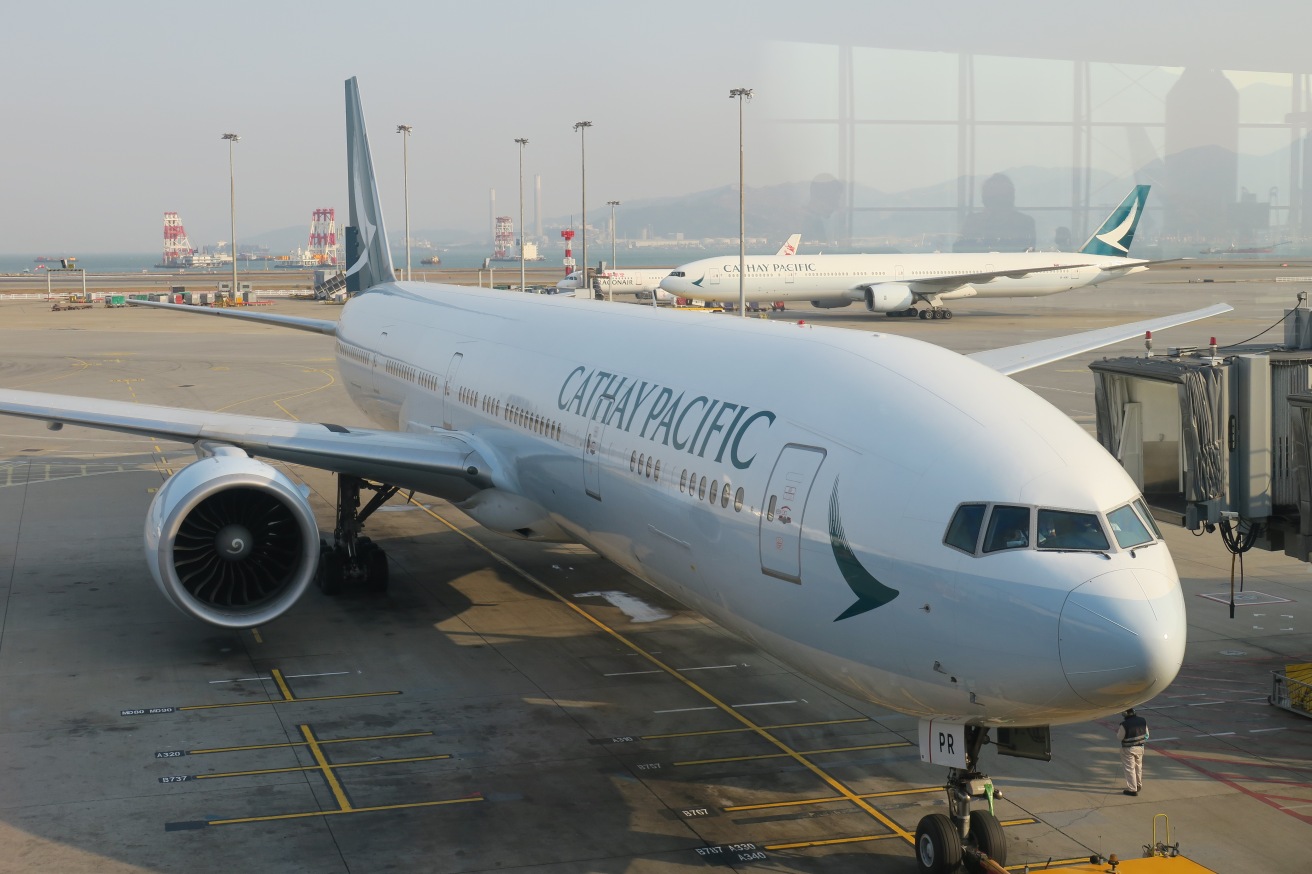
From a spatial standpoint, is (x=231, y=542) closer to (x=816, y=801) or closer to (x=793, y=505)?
(x=816, y=801)

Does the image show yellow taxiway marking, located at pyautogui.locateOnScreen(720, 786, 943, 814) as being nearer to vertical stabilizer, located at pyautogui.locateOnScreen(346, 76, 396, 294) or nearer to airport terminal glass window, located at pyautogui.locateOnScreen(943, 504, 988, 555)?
airport terminal glass window, located at pyautogui.locateOnScreen(943, 504, 988, 555)

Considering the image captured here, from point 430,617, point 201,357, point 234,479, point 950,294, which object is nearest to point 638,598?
point 430,617

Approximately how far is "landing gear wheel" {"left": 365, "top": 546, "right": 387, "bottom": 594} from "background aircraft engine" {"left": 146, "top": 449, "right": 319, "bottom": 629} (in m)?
3.41

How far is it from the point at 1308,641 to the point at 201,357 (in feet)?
173

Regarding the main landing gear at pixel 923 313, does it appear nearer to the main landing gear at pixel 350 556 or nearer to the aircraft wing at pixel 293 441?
the main landing gear at pixel 350 556

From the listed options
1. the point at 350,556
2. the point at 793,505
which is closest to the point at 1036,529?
the point at 793,505

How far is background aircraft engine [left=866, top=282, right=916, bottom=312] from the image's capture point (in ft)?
261

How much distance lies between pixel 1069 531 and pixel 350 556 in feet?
47.5

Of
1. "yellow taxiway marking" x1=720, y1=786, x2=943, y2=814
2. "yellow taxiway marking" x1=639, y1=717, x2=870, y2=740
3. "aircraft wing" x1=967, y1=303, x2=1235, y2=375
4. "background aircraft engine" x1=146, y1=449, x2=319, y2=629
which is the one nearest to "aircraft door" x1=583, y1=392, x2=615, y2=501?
"yellow taxiway marking" x1=639, y1=717, x2=870, y2=740

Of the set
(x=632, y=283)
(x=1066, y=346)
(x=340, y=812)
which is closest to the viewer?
(x=340, y=812)

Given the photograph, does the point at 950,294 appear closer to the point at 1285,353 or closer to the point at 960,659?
the point at 1285,353

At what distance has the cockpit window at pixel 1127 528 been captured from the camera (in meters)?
9.95

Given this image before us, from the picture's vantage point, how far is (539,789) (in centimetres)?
1351

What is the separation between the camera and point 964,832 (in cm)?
1121
